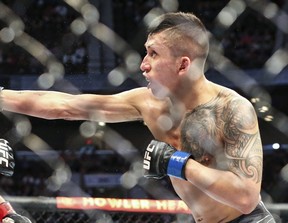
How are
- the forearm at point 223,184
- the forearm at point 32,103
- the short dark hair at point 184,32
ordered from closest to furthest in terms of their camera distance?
1. the forearm at point 223,184
2. the short dark hair at point 184,32
3. the forearm at point 32,103

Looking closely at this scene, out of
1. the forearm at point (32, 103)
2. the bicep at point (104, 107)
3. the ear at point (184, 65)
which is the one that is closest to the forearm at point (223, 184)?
the ear at point (184, 65)

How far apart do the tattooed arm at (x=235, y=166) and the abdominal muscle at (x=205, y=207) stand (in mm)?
85

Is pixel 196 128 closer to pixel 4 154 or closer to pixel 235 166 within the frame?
pixel 235 166

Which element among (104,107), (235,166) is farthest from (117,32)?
(235,166)

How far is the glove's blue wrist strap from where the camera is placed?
137 cm

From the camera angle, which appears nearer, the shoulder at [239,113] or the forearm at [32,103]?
the shoulder at [239,113]

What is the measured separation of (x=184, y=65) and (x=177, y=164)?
0.25 metres

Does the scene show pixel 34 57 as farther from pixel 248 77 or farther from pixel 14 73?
pixel 248 77

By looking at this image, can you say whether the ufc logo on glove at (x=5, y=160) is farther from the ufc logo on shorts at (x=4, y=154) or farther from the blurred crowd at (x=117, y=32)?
the blurred crowd at (x=117, y=32)

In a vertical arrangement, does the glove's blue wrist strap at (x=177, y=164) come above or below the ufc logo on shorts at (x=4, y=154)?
below

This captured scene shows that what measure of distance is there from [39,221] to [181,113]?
1148 mm

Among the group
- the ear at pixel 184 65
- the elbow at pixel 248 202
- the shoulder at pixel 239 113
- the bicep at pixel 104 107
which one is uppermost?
the bicep at pixel 104 107

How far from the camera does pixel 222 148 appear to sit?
1.46m

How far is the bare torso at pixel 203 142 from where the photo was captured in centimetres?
148
